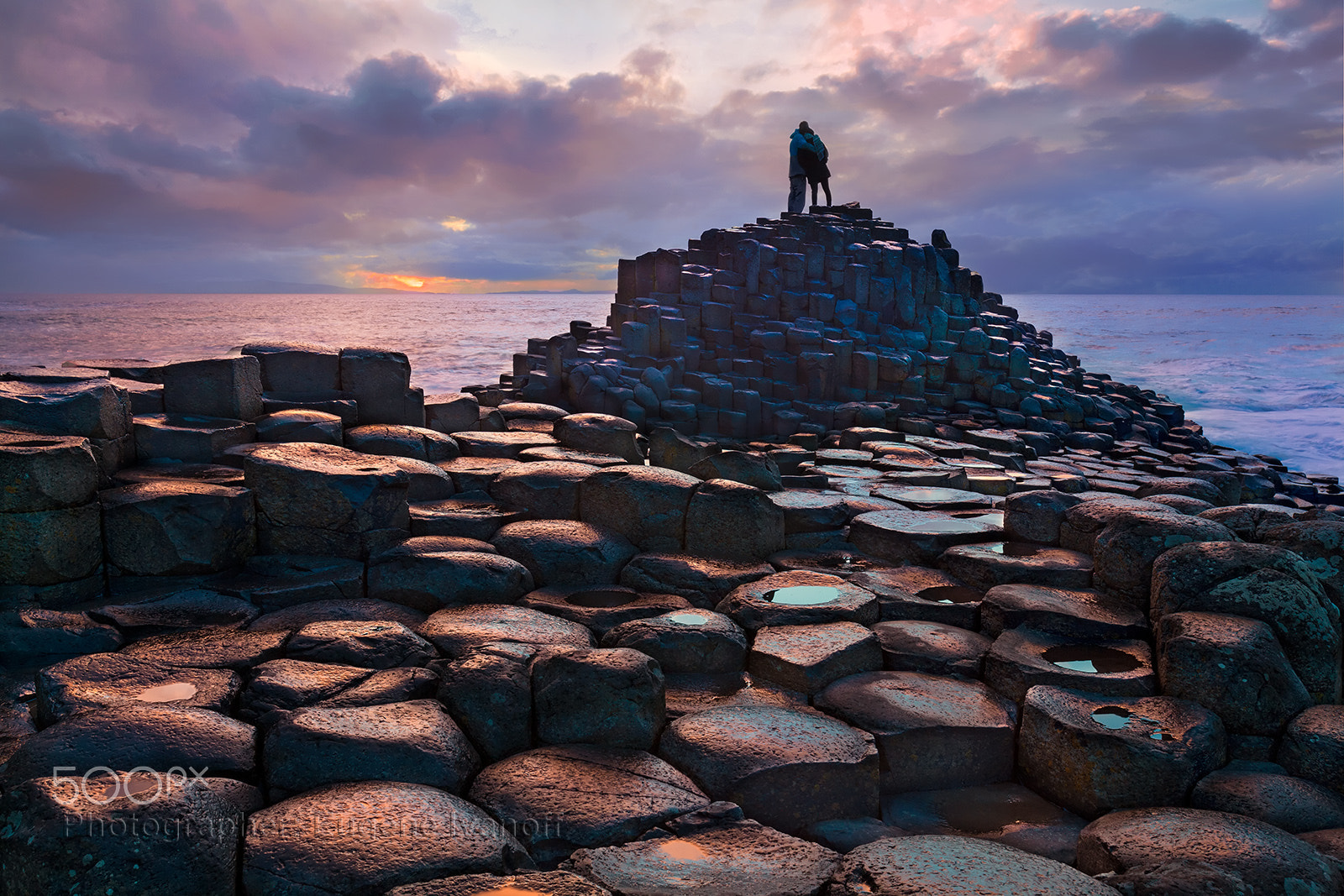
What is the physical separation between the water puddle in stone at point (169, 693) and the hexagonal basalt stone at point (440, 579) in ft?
5.04

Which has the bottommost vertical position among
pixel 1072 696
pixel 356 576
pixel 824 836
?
pixel 824 836

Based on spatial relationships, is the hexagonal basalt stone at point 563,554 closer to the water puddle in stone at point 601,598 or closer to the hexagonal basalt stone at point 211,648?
the water puddle in stone at point 601,598

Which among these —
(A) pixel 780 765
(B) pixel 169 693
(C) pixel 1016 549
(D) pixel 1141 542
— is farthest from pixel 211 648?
(D) pixel 1141 542

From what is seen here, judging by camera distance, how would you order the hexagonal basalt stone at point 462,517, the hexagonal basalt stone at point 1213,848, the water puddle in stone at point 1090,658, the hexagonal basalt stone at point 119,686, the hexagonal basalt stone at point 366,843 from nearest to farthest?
1. the hexagonal basalt stone at point 366,843
2. the hexagonal basalt stone at point 1213,848
3. the hexagonal basalt stone at point 119,686
4. the water puddle in stone at point 1090,658
5. the hexagonal basalt stone at point 462,517

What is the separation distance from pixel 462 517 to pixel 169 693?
2.75 metres

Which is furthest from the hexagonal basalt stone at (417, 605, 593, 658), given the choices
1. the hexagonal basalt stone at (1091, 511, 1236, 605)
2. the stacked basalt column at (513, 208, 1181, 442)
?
the stacked basalt column at (513, 208, 1181, 442)

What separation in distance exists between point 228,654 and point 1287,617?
621 cm

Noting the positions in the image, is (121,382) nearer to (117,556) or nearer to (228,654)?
(117,556)

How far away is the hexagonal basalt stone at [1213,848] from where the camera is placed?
3.22 metres

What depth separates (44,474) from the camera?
488 centimetres

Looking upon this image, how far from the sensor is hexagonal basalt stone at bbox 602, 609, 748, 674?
5.06 meters

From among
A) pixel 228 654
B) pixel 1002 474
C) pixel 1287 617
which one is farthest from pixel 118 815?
pixel 1002 474

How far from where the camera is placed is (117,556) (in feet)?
17.4

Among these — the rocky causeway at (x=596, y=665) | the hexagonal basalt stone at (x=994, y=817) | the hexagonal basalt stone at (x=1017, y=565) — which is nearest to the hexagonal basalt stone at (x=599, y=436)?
the rocky causeway at (x=596, y=665)
